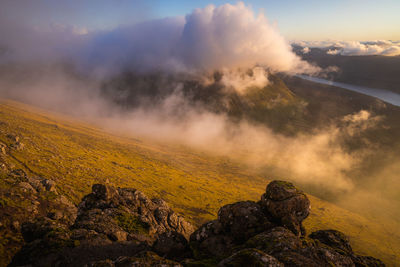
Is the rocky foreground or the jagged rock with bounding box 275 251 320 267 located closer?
the jagged rock with bounding box 275 251 320 267

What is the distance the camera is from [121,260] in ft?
76.3

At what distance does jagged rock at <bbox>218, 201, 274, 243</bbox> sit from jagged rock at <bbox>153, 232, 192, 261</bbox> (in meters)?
8.28

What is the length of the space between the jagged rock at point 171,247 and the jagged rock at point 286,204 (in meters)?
17.5

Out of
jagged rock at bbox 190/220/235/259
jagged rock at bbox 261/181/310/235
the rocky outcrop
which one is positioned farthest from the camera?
jagged rock at bbox 261/181/310/235

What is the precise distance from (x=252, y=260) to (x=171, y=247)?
1724cm

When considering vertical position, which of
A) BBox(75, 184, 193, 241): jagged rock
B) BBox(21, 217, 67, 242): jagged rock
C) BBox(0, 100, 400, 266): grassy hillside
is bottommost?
BBox(0, 100, 400, 266): grassy hillside

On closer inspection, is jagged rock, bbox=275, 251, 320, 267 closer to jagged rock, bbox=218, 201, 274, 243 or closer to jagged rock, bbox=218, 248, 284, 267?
jagged rock, bbox=218, 248, 284, 267

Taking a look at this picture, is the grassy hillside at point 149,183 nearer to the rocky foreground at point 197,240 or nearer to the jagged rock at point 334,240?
the rocky foreground at point 197,240

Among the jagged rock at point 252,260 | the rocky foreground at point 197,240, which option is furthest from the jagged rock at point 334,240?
the jagged rock at point 252,260

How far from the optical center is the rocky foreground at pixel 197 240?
2523 centimetres

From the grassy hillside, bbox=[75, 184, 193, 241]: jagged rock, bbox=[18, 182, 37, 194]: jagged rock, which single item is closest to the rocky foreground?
bbox=[75, 184, 193, 241]: jagged rock

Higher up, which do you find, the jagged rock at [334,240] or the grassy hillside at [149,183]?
the jagged rock at [334,240]

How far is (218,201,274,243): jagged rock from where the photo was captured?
123 feet

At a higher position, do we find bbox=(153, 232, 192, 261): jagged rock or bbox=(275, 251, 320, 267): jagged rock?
bbox=(275, 251, 320, 267): jagged rock
